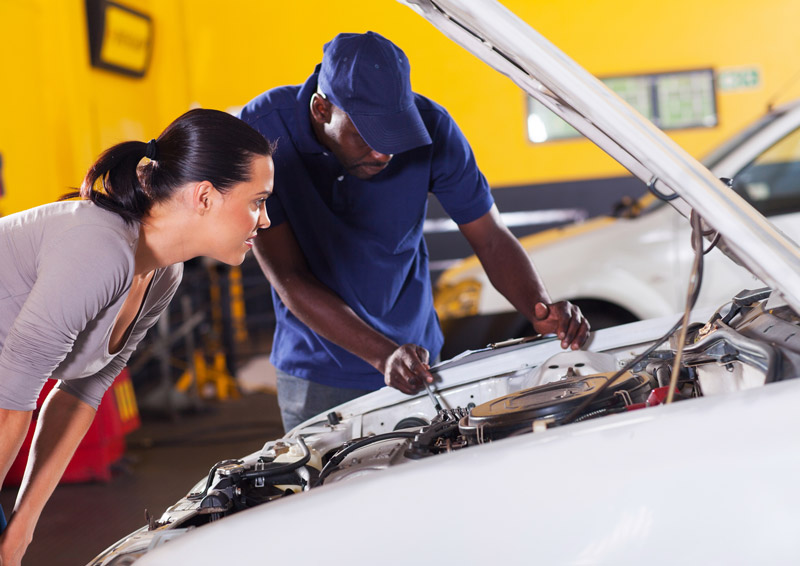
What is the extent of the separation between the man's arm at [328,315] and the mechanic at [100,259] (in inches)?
16.9

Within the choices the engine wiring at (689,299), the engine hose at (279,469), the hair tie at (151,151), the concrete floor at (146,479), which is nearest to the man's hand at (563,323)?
the engine wiring at (689,299)

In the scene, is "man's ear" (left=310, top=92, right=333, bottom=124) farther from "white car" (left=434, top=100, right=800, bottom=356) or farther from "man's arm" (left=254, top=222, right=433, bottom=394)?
"white car" (left=434, top=100, right=800, bottom=356)

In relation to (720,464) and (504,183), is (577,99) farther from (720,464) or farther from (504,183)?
(504,183)

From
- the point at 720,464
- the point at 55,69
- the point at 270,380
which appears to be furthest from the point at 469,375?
the point at 55,69

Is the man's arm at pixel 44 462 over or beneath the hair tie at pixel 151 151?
A: beneath

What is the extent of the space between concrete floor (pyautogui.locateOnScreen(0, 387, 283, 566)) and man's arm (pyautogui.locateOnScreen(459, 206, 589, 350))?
2.11 meters

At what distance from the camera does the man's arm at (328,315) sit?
1.88 metres

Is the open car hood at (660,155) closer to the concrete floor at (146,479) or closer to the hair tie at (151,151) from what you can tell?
the hair tie at (151,151)

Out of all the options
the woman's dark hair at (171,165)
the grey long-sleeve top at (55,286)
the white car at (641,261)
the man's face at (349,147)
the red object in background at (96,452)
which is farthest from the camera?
the red object in background at (96,452)

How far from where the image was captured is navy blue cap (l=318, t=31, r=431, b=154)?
191cm

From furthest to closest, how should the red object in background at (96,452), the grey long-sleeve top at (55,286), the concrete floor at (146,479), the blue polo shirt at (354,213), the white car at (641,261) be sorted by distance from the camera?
the red object in background at (96,452), the white car at (641,261), the concrete floor at (146,479), the blue polo shirt at (354,213), the grey long-sleeve top at (55,286)

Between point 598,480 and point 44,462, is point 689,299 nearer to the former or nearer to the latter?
point 598,480

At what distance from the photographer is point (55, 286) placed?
1.27m

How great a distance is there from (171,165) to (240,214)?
6.3 inches
